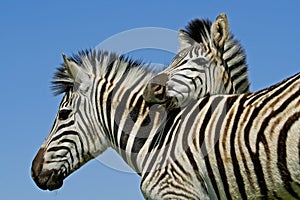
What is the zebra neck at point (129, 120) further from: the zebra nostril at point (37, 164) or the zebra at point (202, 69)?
the zebra nostril at point (37, 164)

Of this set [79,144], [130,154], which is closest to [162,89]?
[130,154]

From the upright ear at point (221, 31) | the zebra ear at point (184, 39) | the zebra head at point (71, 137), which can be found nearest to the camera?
the zebra head at point (71, 137)

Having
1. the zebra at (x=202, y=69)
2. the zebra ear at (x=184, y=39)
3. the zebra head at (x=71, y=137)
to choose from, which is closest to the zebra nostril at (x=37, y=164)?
the zebra head at (x=71, y=137)

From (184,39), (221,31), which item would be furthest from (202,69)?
(184,39)

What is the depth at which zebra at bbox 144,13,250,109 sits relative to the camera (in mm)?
9172

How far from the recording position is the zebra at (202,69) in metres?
9.17

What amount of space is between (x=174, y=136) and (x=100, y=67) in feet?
8.46

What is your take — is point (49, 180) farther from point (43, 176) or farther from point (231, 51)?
point (231, 51)

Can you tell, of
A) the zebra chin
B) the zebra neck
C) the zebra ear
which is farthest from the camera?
the zebra ear

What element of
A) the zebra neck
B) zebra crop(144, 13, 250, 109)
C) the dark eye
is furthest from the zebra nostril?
zebra crop(144, 13, 250, 109)

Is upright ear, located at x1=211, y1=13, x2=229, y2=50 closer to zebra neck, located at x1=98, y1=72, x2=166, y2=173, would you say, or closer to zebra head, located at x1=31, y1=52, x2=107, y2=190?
zebra neck, located at x1=98, y1=72, x2=166, y2=173

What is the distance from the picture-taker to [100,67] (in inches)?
409

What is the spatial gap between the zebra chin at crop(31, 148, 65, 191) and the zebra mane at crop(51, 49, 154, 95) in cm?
134

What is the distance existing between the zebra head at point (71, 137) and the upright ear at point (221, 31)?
235 cm
